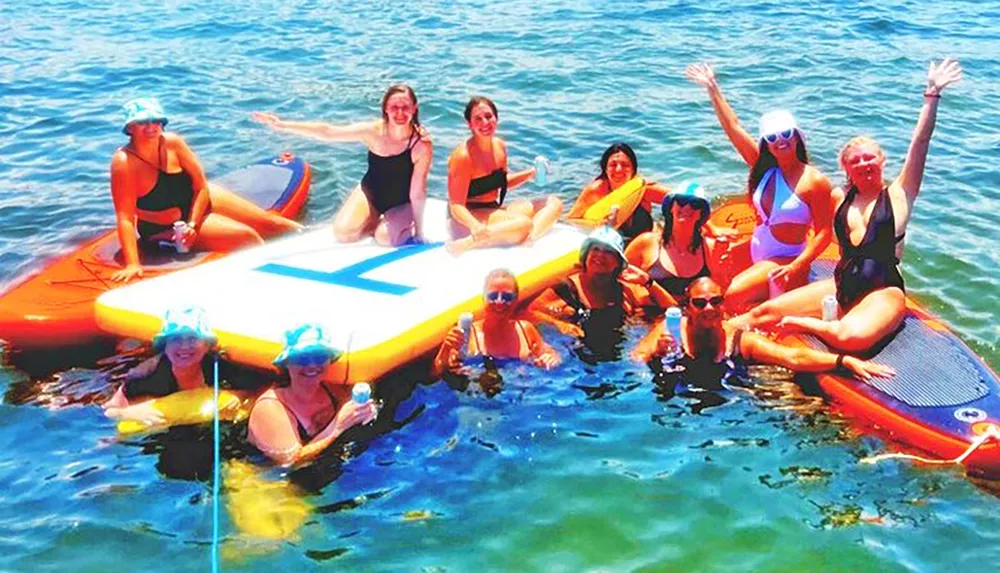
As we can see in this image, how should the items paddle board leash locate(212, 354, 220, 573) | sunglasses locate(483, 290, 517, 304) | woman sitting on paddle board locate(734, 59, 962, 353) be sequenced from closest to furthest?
paddle board leash locate(212, 354, 220, 573) < sunglasses locate(483, 290, 517, 304) < woman sitting on paddle board locate(734, 59, 962, 353)

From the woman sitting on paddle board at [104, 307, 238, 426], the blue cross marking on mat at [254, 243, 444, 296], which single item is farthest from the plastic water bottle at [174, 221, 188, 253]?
the woman sitting on paddle board at [104, 307, 238, 426]

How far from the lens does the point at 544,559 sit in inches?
173

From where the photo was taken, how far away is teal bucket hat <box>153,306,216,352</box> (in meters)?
4.98

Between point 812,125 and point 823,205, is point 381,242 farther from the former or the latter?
point 812,125

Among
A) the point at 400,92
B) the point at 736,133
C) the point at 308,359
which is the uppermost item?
the point at 400,92

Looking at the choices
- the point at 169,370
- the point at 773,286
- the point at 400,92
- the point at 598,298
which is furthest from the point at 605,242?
the point at 169,370

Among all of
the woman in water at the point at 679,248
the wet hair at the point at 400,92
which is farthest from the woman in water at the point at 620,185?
the wet hair at the point at 400,92

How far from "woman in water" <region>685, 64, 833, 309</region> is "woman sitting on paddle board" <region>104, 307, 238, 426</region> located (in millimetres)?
3346

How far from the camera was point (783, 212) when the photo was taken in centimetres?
648

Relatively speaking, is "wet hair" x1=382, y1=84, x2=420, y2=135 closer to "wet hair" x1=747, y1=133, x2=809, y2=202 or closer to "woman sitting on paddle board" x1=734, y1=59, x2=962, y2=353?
"wet hair" x1=747, y1=133, x2=809, y2=202

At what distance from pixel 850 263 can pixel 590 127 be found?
18.8 feet

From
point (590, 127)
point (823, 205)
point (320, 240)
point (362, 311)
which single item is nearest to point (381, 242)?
point (320, 240)

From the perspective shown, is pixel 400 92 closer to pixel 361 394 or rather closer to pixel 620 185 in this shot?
pixel 620 185

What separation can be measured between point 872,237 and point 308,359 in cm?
327
